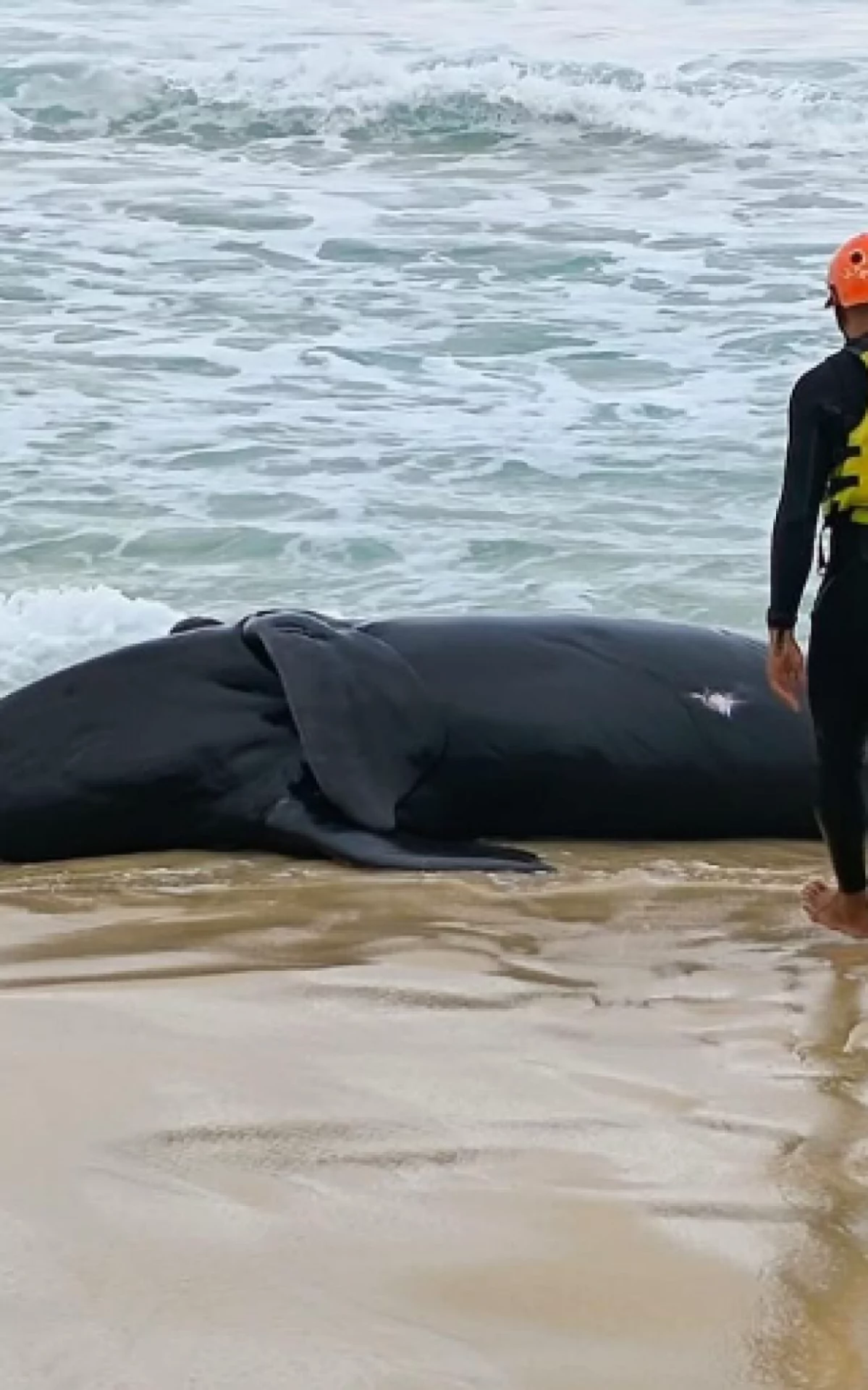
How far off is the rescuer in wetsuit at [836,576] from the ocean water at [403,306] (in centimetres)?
427

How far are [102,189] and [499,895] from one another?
59.4 ft

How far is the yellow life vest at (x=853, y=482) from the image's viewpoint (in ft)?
17.5

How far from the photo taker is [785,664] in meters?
5.57

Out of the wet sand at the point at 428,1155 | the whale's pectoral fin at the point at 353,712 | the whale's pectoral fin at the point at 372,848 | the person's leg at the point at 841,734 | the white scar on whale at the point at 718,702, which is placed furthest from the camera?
the white scar on whale at the point at 718,702

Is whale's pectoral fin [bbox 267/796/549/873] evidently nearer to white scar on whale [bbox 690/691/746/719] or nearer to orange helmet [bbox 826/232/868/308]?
white scar on whale [bbox 690/691/746/719]

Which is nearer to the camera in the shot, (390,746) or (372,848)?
(372,848)

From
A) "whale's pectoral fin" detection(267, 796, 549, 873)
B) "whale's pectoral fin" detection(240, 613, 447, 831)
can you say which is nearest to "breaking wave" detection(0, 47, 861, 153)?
"whale's pectoral fin" detection(240, 613, 447, 831)

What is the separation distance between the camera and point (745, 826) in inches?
273

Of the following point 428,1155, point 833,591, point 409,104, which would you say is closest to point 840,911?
point 833,591

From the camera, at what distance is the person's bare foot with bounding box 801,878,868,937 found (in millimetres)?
5629

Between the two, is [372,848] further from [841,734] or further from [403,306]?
[403,306]

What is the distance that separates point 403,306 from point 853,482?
12.2 meters

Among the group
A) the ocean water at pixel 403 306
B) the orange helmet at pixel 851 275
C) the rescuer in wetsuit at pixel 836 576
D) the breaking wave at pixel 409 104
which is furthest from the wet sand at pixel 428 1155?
the breaking wave at pixel 409 104

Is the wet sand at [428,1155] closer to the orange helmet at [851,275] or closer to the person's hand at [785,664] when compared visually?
the person's hand at [785,664]
